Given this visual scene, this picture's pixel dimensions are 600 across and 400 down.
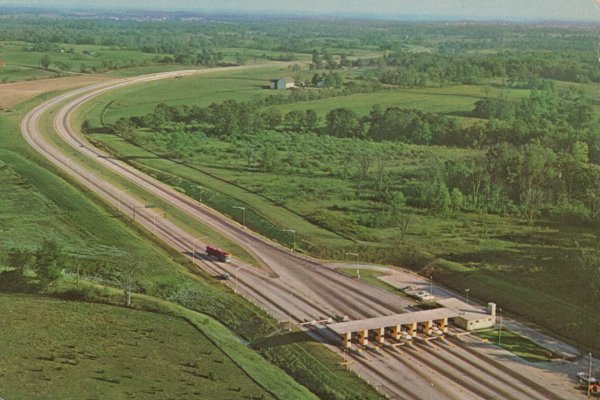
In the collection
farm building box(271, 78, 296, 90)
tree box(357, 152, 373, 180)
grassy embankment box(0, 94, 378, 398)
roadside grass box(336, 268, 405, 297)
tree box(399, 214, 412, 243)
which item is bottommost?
grassy embankment box(0, 94, 378, 398)

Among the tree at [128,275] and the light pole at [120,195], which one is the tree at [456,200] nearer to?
the tree at [128,275]

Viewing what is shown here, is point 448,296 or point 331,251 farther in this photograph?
point 331,251

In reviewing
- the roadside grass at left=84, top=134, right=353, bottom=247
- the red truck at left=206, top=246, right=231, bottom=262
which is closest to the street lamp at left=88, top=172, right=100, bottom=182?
the roadside grass at left=84, top=134, right=353, bottom=247

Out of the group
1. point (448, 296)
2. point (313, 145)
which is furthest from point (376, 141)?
point (448, 296)

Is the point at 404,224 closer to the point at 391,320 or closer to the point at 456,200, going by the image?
the point at 456,200

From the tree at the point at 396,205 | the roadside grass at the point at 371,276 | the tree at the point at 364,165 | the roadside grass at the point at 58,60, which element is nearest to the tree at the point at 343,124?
the tree at the point at 364,165

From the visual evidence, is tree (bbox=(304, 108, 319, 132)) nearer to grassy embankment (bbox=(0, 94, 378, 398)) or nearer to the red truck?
grassy embankment (bbox=(0, 94, 378, 398))

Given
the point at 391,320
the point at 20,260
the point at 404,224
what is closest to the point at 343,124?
the point at 404,224

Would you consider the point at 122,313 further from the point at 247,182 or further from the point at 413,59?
the point at 413,59
